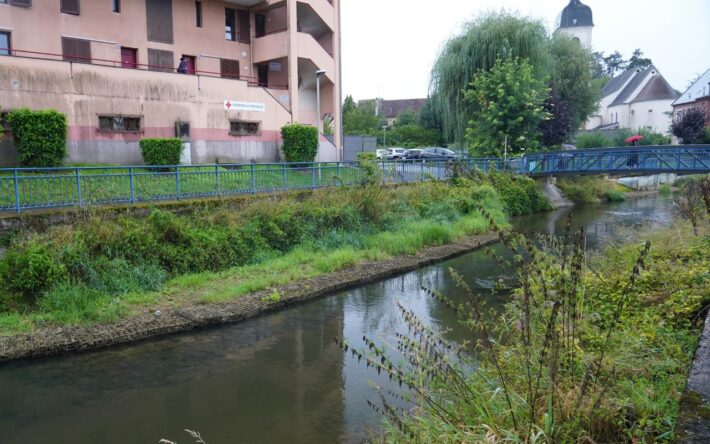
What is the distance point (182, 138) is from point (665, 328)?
65.4ft

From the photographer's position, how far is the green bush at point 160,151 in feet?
66.2

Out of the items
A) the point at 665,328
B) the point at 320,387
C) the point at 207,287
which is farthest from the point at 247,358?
the point at 665,328

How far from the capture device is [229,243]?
556 inches

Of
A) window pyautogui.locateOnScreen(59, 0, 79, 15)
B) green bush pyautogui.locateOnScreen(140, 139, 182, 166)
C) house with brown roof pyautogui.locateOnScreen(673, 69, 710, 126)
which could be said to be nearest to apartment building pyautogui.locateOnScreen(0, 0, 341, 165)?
window pyautogui.locateOnScreen(59, 0, 79, 15)

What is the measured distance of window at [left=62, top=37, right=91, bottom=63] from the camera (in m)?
22.0

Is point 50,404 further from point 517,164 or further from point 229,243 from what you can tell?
point 517,164

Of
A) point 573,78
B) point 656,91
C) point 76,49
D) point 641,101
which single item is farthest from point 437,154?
point 656,91

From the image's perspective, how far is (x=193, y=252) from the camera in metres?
13.2

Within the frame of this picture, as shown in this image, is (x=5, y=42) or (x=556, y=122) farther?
(x=556, y=122)

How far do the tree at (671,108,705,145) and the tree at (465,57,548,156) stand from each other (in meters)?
19.2

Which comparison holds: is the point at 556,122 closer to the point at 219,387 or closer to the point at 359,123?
the point at 359,123

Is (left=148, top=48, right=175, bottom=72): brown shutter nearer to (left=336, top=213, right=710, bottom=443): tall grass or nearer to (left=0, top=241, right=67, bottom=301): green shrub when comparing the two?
(left=0, top=241, right=67, bottom=301): green shrub

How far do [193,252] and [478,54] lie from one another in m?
25.6

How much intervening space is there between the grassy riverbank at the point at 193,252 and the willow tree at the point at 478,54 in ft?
53.4
